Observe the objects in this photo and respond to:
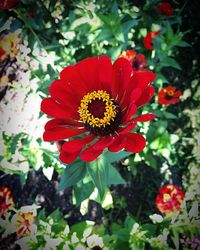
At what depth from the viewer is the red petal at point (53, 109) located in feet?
1.96

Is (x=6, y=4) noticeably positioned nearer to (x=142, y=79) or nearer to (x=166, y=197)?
(x=142, y=79)

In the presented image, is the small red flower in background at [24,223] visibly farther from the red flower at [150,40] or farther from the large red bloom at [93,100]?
the red flower at [150,40]

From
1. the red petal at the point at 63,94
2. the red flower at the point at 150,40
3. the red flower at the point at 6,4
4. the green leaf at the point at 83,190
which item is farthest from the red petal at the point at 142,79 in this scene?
the red flower at the point at 150,40

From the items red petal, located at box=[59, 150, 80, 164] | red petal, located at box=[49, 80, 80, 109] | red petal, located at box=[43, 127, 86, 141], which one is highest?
red petal, located at box=[49, 80, 80, 109]

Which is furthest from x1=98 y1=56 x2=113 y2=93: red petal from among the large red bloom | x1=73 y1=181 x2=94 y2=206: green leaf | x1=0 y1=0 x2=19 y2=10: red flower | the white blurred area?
x1=0 y1=0 x2=19 y2=10: red flower

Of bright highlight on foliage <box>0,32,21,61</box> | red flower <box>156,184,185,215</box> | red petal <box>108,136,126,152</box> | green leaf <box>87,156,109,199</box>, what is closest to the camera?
red petal <box>108,136,126,152</box>

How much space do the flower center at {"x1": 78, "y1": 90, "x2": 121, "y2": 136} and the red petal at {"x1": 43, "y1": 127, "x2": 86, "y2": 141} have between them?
3 centimetres

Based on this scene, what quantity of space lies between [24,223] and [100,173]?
359mm

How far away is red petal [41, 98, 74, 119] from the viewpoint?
0.60 m

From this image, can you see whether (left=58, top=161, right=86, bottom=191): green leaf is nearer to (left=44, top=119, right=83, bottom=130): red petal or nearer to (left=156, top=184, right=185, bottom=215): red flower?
(left=44, top=119, right=83, bottom=130): red petal

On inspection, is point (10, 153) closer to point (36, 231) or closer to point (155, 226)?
point (36, 231)

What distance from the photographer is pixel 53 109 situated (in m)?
0.61

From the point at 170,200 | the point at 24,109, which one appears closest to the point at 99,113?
the point at 170,200

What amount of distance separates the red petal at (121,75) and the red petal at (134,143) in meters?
0.11
